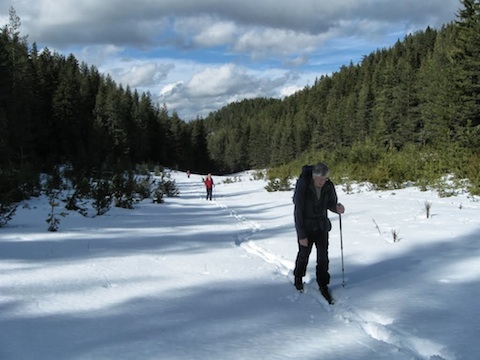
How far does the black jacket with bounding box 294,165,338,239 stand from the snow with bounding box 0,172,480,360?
0.84 metres

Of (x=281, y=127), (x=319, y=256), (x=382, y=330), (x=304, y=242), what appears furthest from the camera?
(x=281, y=127)

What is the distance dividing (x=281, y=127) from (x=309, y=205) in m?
126

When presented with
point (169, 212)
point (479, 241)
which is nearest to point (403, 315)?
point (479, 241)

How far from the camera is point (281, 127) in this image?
12900cm

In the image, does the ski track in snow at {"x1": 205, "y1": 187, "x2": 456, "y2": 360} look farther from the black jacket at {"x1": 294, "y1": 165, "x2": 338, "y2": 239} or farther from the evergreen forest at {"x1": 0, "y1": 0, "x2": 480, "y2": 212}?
the evergreen forest at {"x1": 0, "y1": 0, "x2": 480, "y2": 212}

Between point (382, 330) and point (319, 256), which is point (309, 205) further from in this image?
point (382, 330)

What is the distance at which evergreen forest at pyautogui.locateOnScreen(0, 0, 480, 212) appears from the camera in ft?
51.2

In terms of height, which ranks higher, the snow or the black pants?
the black pants

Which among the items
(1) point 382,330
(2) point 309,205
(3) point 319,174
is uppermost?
(3) point 319,174

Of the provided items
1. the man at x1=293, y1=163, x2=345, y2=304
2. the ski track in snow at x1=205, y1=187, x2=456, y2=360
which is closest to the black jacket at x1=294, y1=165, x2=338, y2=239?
the man at x1=293, y1=163, x2=345, y2=304

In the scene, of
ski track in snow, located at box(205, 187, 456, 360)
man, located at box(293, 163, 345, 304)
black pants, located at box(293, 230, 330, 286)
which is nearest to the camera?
ski track in snow, located at box(205, 187, 456, 360)

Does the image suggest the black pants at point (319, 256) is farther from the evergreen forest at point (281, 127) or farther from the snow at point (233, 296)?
the evergreen forest at point (281, 127)

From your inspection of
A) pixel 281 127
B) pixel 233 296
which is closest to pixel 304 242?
pixel 233 296

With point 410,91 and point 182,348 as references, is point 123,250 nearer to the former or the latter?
point 182,348
